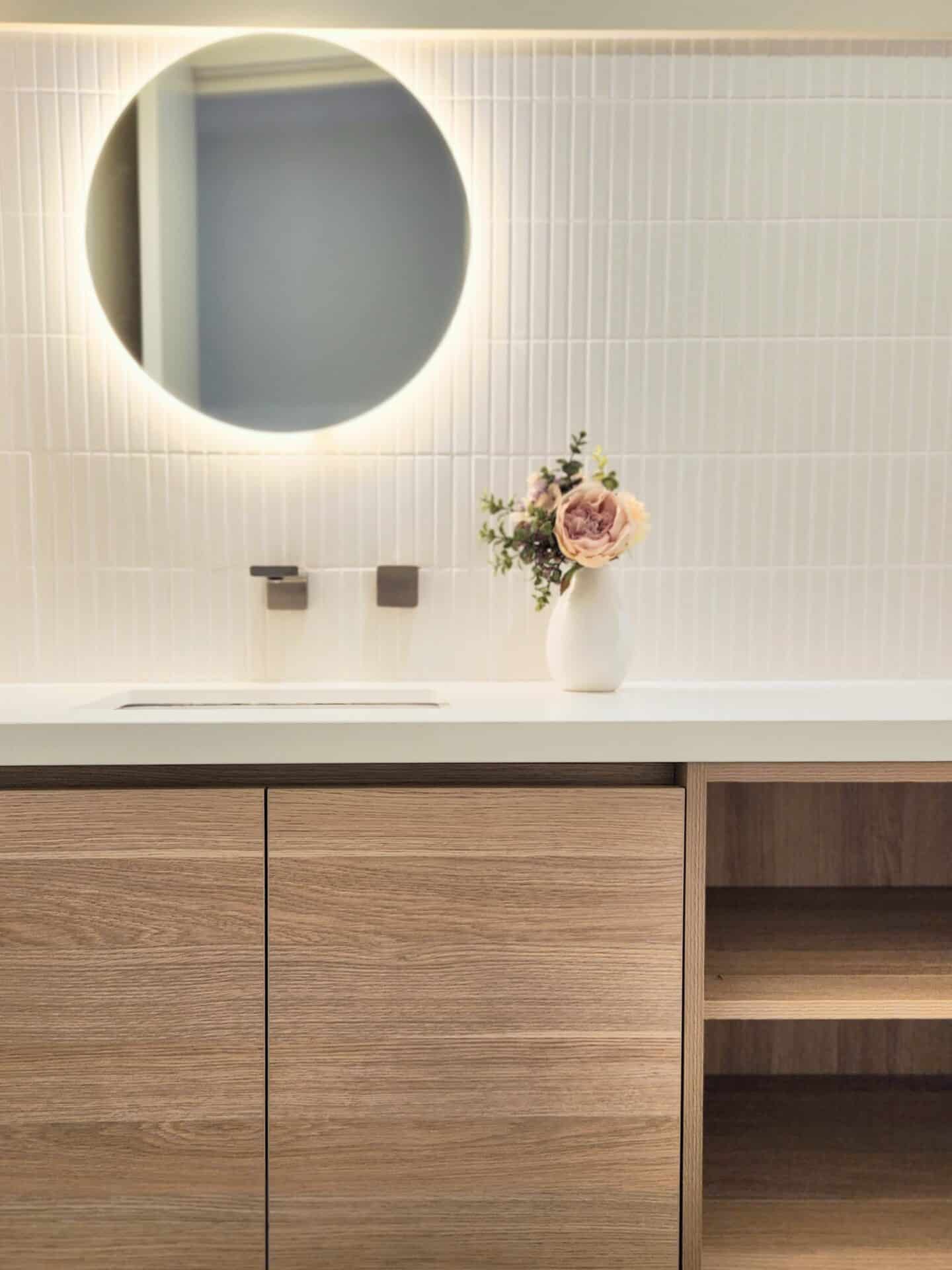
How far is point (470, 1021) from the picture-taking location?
1.06 m

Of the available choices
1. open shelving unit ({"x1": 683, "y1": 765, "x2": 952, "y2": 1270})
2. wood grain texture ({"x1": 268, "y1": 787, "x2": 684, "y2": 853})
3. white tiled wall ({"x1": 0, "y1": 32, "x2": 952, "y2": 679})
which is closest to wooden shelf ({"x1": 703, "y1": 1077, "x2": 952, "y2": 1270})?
open shelving unit ({"x1": 683, "y1": 765, "x2": 952, "y2": 1270})

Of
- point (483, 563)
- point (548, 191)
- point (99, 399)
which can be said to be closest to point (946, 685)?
point (483, 563)

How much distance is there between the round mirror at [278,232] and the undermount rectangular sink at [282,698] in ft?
1.32

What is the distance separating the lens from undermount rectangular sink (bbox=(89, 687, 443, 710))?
4.69 feet

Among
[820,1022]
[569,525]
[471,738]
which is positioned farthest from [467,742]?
[820,1022]

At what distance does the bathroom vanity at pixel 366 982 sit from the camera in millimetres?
1046

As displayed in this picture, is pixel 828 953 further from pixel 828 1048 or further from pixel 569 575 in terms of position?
pixel 569 575

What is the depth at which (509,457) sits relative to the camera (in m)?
1.55

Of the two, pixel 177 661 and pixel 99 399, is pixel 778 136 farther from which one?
pixel 177 661

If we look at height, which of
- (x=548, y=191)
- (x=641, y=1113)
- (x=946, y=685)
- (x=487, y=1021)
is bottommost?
(x=641, y=1113)

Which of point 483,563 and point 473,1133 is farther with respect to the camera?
point 483,563

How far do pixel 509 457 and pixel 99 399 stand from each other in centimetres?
63

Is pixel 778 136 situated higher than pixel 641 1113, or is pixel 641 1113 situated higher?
pixel 778 136

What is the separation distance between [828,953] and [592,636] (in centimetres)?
49
